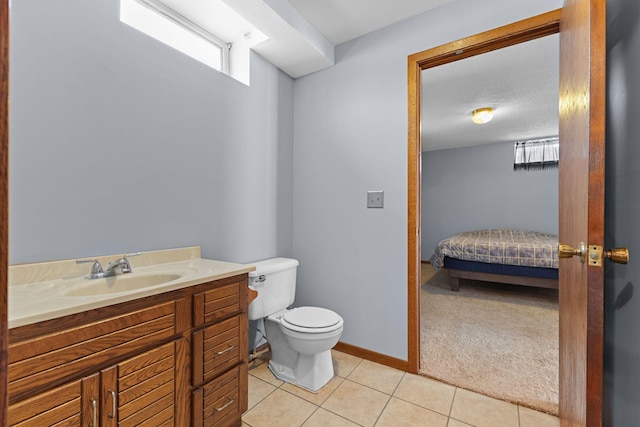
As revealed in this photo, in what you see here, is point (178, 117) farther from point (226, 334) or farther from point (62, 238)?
point (226, 334)

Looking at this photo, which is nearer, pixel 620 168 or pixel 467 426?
pixel 620 168

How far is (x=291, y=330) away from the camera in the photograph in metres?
1.70

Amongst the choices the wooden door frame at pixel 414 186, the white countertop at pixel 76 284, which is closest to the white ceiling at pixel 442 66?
the wooden door frame at pixel 414 186

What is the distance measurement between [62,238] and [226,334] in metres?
0.81

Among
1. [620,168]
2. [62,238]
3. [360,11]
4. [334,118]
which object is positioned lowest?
[62,238]

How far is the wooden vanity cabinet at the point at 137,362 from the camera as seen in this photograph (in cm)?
77

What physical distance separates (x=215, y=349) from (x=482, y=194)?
5634 mm

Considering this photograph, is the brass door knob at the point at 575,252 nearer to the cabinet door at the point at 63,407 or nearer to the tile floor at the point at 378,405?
the tile floor at the point at 378,405

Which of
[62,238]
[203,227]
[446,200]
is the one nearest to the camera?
[62,238]

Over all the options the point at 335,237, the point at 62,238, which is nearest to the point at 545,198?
the point at 335,237

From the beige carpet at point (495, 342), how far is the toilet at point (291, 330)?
715mm

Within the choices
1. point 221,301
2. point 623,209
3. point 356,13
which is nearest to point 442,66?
point 356,13

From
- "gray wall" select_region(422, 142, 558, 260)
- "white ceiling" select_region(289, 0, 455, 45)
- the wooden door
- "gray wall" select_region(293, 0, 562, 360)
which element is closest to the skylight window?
"white ceiling" select_region(289, 0, 455, 45)

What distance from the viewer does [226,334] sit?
1.31 meters
